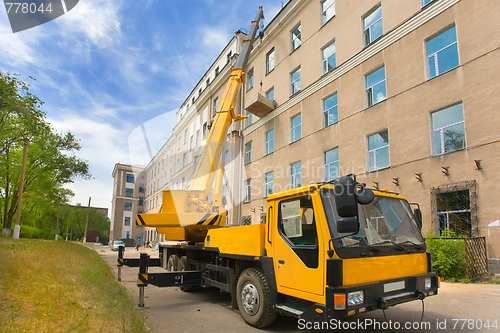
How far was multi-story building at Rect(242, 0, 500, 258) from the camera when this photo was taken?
36.6 ft

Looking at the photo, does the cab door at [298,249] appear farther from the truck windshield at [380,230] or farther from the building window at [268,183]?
the building window at [268,183]

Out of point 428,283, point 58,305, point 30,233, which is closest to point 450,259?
point 428,283

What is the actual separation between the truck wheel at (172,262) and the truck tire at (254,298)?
401 centimetres

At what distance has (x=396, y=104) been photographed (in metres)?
14.1

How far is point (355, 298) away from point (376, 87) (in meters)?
13.7

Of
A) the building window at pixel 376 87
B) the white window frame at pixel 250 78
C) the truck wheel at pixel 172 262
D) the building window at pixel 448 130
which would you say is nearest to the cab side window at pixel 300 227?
the truck wheel at pixel 172 262

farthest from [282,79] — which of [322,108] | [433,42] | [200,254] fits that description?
[200,254]

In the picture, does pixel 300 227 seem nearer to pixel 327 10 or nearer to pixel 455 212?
pixel 455 212

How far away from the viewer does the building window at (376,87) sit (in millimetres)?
15103

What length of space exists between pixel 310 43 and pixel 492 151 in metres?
12.8

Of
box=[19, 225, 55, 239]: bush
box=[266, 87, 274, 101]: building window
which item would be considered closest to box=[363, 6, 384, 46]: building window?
box=[266, 87, 274, 101]: building window

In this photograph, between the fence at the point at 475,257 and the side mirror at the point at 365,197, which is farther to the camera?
the fence at the point at 475,257

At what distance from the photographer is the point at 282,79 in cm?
2234

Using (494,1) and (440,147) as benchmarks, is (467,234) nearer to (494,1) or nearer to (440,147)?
(440,147)
